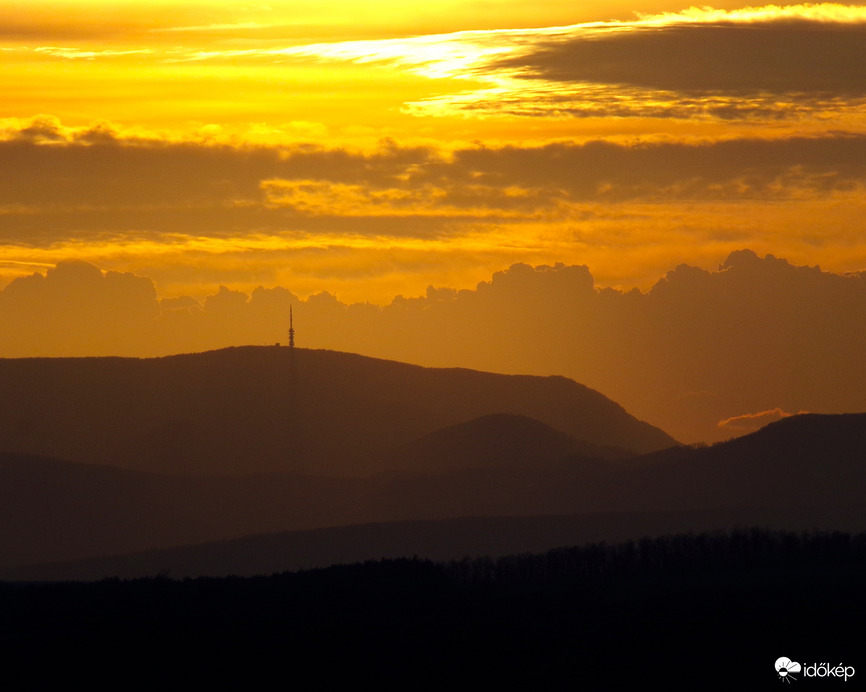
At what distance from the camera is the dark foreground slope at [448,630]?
3583 inches

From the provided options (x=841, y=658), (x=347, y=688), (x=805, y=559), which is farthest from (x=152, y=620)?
(x=805, y=559)

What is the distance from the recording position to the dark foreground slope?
91000mm

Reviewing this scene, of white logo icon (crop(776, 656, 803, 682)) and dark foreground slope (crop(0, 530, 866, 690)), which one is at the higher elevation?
white logo icon (crop(776, 656, 803, 682))

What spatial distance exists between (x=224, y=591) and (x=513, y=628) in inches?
1435

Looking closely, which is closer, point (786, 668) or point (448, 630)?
point (786, 668)

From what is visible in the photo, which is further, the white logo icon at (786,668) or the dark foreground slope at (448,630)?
the dark foreground slope at (448,630)

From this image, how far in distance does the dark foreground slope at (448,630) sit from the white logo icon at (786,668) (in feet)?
2.27

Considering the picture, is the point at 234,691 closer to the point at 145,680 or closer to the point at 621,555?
the point at 145,680

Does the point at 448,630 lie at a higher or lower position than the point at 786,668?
lower

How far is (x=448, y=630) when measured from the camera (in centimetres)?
11088

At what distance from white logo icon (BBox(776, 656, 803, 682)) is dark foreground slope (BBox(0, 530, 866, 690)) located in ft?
2.27

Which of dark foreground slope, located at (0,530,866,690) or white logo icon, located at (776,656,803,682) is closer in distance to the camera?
white logo icon, located at (776,656,803,682)

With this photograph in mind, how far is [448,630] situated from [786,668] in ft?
108

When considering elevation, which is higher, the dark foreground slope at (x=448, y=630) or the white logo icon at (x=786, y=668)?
the white logo icon at (x=786, y=668)
